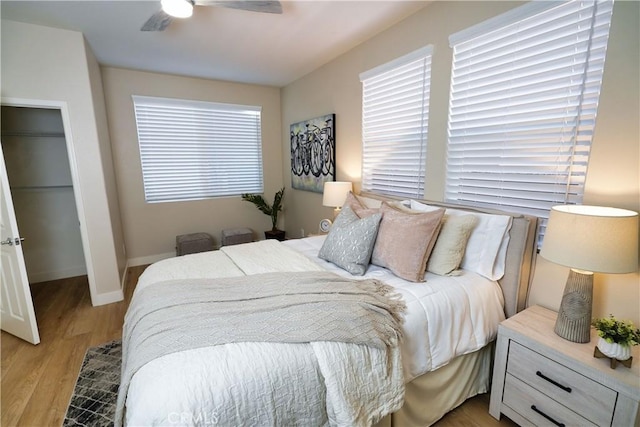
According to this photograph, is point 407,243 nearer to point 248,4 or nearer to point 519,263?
point 519,263

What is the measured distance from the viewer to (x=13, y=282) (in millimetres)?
2238

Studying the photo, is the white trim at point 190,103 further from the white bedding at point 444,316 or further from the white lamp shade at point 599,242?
the white lamp shade at point 599,242

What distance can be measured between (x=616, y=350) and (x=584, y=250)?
412 millimetres

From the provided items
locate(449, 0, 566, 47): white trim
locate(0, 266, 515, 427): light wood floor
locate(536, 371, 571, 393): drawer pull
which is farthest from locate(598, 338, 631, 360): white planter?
locate(449, 0, 566, 47): white trim

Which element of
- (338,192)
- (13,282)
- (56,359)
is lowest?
(56,359)

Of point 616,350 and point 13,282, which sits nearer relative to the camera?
point 616,350

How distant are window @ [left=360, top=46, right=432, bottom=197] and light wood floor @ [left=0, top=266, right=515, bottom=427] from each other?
5.61 ft

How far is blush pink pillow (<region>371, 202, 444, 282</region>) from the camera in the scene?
169 centimetres

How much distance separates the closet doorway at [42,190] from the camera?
3111 mm

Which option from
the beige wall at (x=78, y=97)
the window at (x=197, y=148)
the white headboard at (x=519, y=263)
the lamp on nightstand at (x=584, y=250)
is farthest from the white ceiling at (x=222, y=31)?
the lamp on nightstand at (x=584, y=250)

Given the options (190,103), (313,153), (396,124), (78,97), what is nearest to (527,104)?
(396,124)

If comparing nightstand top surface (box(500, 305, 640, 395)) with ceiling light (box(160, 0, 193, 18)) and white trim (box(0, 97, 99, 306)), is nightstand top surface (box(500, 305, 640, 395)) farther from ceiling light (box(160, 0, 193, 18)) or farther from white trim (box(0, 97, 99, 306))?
white trim (box(0, 97, 99, 306))

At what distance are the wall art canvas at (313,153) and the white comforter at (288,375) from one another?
2200mm

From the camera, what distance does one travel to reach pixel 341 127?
10.4ft
